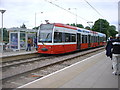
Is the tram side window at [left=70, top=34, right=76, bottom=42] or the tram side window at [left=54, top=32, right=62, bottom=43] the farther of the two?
the tram side window at [left=70, top=34, right=76, bottom=42]

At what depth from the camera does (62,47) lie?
1806cm

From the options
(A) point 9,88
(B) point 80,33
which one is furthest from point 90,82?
(B) point 80,33

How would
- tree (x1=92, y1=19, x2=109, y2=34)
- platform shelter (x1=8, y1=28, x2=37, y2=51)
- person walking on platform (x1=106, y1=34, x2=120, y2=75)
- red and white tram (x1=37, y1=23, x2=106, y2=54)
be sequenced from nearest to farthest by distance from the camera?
person walking on platform (x1=106, y1=34, x2=120, y2=75)
red and white tram (x1=37, y1=23, x2=106, y2=54)
platform shelter (x1=8, y1=28, x2=37, y2=51)
tree (x1=92, y1=19, x2=109, y2=34)

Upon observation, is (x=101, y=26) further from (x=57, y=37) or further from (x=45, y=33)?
(x=45, y=33)

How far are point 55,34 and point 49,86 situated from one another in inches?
450

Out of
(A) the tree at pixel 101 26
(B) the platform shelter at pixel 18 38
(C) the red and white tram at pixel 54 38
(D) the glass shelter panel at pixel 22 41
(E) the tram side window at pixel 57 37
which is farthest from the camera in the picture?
(A) the tree at pixel 101 26

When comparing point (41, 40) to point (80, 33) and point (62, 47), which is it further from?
point (80, 33)

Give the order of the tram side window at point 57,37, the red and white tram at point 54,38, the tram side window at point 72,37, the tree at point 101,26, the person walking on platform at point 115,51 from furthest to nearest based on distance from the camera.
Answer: the tree at point 101,26, the tram side window at point 72,37, the tram side window at point 57,37, the red and white tram at point 54,38, the person walking on platform at point 115,51

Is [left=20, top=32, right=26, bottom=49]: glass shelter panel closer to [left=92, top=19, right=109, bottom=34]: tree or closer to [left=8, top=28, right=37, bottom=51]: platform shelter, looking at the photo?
[left=8, top=28, right=37, bottom=51]: platform shelter

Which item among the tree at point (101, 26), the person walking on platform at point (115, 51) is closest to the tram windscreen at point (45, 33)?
the person walking on platform at point (115, 51)

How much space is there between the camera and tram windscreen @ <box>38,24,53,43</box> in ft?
56.2

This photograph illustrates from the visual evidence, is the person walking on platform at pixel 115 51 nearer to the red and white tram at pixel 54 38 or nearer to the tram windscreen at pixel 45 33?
the red and white tram at pixel 54 38

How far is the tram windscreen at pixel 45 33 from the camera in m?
17.1

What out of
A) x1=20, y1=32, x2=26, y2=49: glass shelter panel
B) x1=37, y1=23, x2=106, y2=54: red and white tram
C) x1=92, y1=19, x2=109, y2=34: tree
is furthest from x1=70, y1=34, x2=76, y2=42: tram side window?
x1=92, y1=19, x2=109, y2=34: tree
